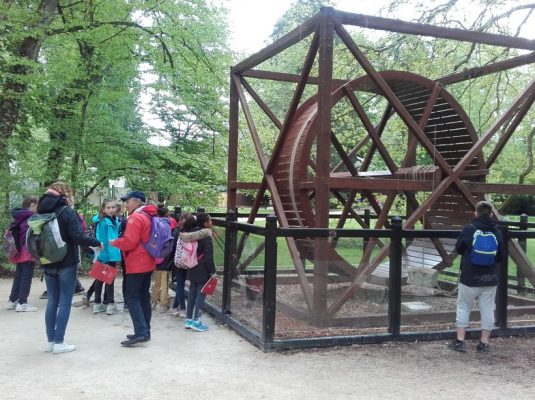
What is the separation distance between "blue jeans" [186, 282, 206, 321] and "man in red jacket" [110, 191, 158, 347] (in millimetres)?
894

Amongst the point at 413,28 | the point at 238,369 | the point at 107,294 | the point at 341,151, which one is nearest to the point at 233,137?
the point at 341,151

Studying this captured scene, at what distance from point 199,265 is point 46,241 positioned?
1948mm

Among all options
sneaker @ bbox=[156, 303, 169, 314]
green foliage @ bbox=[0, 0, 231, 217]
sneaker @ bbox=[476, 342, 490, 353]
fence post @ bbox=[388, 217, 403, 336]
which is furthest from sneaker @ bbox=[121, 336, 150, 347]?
green foliage @ bbox=[0, 0, 231, 217]

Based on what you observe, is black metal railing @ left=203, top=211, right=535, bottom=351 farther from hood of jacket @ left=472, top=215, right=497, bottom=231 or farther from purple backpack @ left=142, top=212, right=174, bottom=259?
purple backpack @ left=142, top=212, right=174, bottom=259

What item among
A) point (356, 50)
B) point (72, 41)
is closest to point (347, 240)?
point (356, 50)

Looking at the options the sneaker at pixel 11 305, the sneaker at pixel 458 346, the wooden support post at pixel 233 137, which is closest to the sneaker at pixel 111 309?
the sneaker at pixel 11 305

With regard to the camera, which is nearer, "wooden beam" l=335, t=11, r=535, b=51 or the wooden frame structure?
the wooden frame structure

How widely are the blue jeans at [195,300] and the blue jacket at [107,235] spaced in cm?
142

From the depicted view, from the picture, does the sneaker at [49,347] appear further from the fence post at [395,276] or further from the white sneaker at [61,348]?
the fence post at [395,276]

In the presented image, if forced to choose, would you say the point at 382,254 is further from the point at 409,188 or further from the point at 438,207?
the point at 438,207

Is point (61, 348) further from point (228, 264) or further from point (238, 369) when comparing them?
point (228, 264)

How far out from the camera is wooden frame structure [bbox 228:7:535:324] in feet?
21.2

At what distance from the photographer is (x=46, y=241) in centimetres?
557

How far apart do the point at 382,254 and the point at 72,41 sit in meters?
8.65
